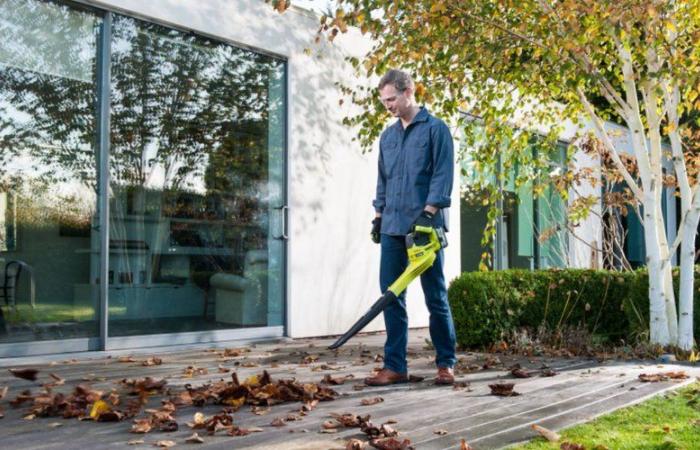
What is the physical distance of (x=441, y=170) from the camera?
4.15 metres

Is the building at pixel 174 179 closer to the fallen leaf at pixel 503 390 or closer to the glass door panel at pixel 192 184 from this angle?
the glass door panel at pixel 192 184

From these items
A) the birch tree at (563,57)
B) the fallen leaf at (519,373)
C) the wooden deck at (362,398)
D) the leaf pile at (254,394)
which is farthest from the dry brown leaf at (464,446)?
the birch tree at (563,57)

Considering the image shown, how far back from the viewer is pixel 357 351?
641cm

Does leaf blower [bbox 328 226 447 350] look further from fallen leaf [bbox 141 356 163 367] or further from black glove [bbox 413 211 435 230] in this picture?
fallen leaf [bbox 141 356 163 367]

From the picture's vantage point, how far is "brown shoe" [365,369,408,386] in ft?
14.2

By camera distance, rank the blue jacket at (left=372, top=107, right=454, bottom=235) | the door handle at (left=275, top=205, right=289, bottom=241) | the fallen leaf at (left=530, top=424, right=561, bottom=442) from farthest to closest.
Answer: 1. the door handle at (left=275, top=205, right=289, bottom=241)
2. the blue jacket at (left=372, top=107, right=454, bottom=235)
3. the fallen leaf at (left=530, top=424, right=561, bottom=442)

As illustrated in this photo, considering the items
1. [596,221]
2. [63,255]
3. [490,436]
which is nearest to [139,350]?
[63,255]

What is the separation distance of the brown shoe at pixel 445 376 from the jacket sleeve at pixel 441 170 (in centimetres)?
99

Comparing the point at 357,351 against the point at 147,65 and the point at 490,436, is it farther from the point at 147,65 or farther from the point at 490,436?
the point at 490,436

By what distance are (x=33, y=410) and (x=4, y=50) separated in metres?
3.04

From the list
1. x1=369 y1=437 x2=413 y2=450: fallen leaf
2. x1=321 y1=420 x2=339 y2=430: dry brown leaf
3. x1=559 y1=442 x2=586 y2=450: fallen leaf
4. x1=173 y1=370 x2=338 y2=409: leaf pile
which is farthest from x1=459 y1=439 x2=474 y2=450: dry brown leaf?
x1=173 y1=370 x2=338 y2=409: leaf pile

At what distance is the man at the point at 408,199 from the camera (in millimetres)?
4184

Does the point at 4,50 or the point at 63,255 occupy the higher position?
the point at 4,50

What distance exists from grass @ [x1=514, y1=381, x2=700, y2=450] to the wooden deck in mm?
97
